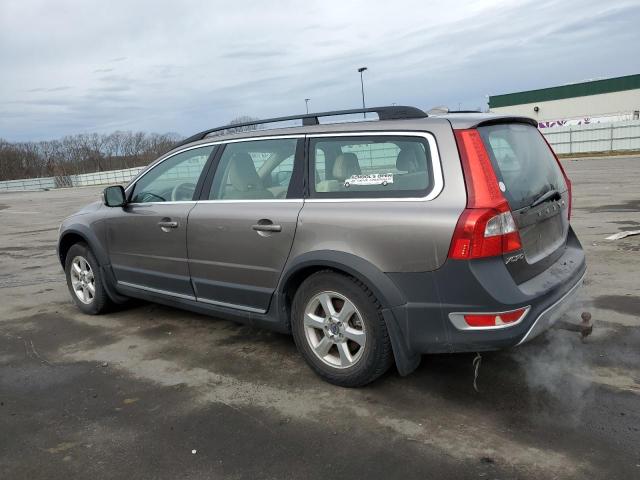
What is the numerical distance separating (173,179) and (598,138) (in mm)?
37558

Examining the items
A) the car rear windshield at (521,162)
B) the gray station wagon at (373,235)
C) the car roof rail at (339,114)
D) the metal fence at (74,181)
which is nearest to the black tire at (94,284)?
the gray station wagon at (373,235)

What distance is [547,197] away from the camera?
3578 millimetres

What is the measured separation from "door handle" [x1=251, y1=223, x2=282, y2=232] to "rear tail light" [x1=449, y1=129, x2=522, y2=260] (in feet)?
4.10

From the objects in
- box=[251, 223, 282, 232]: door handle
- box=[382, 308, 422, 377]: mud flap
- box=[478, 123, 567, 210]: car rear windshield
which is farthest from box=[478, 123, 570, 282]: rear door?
box=[251, 223, 282, 232]: door handle

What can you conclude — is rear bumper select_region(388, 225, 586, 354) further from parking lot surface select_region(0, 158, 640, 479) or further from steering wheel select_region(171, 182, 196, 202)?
steering wheel select_region(171, 182, 196, 202)

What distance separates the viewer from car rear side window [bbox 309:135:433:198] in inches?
128

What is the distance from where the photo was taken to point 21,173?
9669cm

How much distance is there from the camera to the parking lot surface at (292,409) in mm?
2799

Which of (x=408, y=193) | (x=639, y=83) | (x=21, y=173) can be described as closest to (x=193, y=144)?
(x=408, y=193)

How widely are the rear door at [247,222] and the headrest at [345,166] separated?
0.92 feet

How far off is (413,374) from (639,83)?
60.9 metres

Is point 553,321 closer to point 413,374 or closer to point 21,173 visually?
point 413,374

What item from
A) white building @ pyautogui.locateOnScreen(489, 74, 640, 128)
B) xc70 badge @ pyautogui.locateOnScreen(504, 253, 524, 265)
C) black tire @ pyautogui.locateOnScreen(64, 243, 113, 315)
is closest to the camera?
xc70 badge @ pyautogui.locateOnScreen(504, 253, 524, 265)

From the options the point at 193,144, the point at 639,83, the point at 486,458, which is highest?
the point at 639,83
